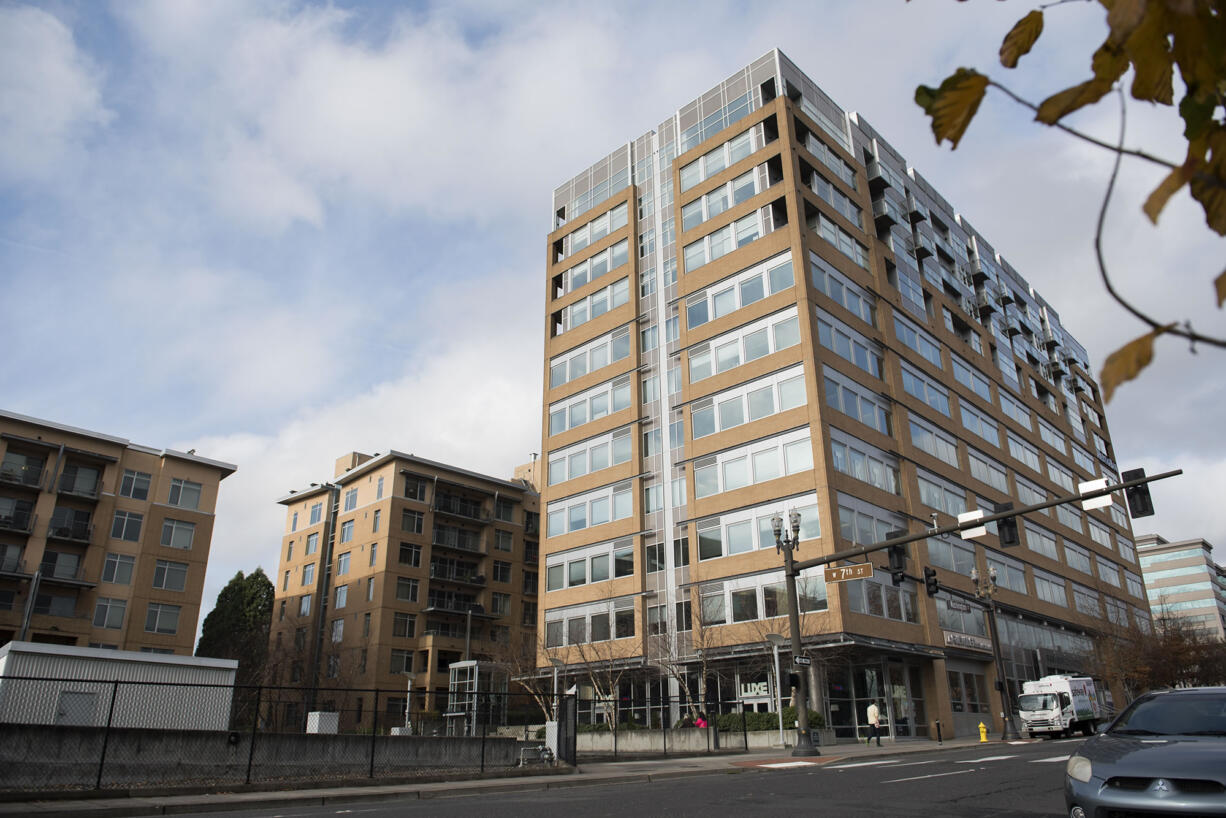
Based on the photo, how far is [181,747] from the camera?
679 inches

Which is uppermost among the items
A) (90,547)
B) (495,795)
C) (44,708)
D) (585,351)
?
(585,351)

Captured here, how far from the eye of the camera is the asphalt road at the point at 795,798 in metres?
10.9

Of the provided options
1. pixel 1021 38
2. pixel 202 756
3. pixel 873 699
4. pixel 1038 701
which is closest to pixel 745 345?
pixel 873 699

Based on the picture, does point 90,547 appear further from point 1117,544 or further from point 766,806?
point 1117,544

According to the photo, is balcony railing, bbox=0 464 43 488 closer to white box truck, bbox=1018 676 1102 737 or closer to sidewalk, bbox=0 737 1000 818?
sidewalk, bbox=0 737 1000 818

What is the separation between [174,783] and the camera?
51.9ft

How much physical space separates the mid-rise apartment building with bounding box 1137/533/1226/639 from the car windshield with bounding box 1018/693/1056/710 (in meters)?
120

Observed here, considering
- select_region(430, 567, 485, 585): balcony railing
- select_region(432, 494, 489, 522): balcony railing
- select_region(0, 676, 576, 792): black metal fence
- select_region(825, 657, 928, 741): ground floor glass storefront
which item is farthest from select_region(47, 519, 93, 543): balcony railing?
select_region(825, 657, 928, 741): ground floor glass storefront

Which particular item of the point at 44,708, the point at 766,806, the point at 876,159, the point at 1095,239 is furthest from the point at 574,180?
the point at 1095,239

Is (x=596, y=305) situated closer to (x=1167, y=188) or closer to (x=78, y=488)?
(x=78, y=488)

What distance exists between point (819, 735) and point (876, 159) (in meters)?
37.0

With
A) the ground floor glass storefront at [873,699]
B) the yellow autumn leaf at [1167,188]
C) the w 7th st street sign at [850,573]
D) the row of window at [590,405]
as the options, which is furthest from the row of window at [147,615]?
the yellow autumn leaf at [1167,188]

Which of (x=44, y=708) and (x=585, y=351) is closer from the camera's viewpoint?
(x=44, y=708)

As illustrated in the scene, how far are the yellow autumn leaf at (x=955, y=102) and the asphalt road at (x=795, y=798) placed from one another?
10082mm
